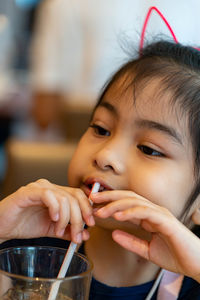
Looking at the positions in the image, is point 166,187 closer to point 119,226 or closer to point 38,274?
point 119,226

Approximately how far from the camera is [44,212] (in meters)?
0.75

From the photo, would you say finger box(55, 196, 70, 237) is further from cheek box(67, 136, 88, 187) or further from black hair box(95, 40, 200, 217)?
black hair box(95, 40, 200, 217)

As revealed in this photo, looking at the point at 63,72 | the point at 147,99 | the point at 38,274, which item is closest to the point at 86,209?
the point at 38,274

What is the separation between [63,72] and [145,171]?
223 centimetres

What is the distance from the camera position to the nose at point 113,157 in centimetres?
74

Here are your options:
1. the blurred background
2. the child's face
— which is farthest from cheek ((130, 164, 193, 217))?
the blurred background

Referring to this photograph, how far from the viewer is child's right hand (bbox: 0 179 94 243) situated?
0.65 metres

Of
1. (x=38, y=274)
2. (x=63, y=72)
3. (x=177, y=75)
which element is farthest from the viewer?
(x=63, y=72)

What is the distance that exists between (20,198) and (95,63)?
190 centimetres

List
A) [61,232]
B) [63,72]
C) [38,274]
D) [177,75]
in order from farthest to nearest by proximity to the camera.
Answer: [63,72] < [177,75] < [61,232] < [38,274]

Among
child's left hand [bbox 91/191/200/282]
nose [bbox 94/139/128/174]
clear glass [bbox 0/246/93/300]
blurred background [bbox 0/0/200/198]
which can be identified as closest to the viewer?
clear glass [bbox 0/246/93/300]

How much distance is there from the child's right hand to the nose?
0.24 feet

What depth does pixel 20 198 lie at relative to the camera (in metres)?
0.68

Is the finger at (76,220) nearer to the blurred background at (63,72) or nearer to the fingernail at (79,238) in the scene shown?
the fingernail at (79,238)
